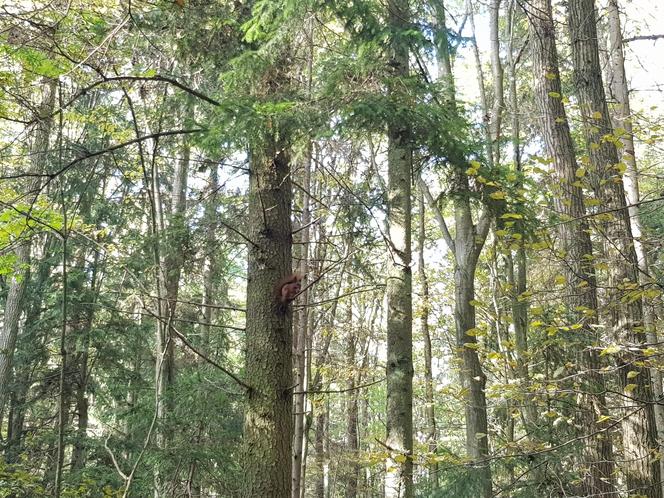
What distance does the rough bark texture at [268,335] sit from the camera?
391 centimetres

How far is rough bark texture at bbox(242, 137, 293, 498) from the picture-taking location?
3906mm

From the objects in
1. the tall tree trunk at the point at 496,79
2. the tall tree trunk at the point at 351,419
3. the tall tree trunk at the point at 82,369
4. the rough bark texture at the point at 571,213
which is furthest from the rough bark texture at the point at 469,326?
the tall tree trunk at the point at 82,369

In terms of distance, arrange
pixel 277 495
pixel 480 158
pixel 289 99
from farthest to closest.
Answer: pixel 480 158 → pixel 289 99 → pixel 277 495

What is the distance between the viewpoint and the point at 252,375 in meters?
4.12

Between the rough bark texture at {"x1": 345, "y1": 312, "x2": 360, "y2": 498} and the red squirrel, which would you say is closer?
the red squirrel

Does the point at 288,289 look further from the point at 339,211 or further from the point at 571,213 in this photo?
the point at 571,213

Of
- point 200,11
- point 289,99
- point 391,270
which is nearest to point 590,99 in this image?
point 391,270

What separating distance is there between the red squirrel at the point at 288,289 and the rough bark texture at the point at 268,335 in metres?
0.04

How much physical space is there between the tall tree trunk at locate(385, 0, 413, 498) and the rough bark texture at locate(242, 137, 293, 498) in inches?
41.3

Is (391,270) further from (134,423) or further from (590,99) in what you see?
(134,423)

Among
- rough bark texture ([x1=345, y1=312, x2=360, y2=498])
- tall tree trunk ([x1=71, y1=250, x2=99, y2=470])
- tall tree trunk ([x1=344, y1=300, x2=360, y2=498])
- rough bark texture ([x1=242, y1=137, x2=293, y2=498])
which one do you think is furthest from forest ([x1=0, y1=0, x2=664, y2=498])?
rough bark texture ([x1=345, y1=312, x2=360, y2=498])

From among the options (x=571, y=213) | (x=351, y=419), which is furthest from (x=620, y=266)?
(x=351, y=419)

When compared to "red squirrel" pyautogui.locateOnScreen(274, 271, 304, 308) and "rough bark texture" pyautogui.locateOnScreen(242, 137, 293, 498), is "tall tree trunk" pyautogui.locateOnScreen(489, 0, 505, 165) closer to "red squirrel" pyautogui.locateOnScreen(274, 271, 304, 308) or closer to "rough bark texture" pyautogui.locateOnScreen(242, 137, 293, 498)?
"rough bark texture" pyautogui.locateOnScreen(242, 137, 293, 498)

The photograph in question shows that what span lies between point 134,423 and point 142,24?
5129 mm
